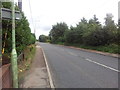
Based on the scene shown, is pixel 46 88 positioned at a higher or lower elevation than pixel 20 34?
lower

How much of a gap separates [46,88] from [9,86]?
4.50 feet

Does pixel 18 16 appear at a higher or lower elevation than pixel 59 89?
higher

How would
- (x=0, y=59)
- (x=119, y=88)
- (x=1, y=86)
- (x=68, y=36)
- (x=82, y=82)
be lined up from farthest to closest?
(x=68, y=36)
(x=0, y=59)
(x=82, y=82)
(x=119, y=88)
(x=1, y=86)

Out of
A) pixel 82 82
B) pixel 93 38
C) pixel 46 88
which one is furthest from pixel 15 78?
pixel 93 38

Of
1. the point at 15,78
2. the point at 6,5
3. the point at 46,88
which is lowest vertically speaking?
the point at 46,88

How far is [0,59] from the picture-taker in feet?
30.6

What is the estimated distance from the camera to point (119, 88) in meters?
6.50

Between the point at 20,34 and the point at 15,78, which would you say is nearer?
the point at 15,78

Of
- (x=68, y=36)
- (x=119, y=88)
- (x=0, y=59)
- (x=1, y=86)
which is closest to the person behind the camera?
(x=1, y=86)

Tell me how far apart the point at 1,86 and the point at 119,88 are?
13.6ft

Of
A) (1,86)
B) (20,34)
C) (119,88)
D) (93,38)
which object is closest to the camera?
(1,86)

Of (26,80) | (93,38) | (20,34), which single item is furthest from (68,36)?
(26,80)

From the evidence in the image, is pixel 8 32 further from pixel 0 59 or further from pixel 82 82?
pixel 82 82

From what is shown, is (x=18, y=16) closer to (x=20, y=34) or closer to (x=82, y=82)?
(x=82, y=82)
